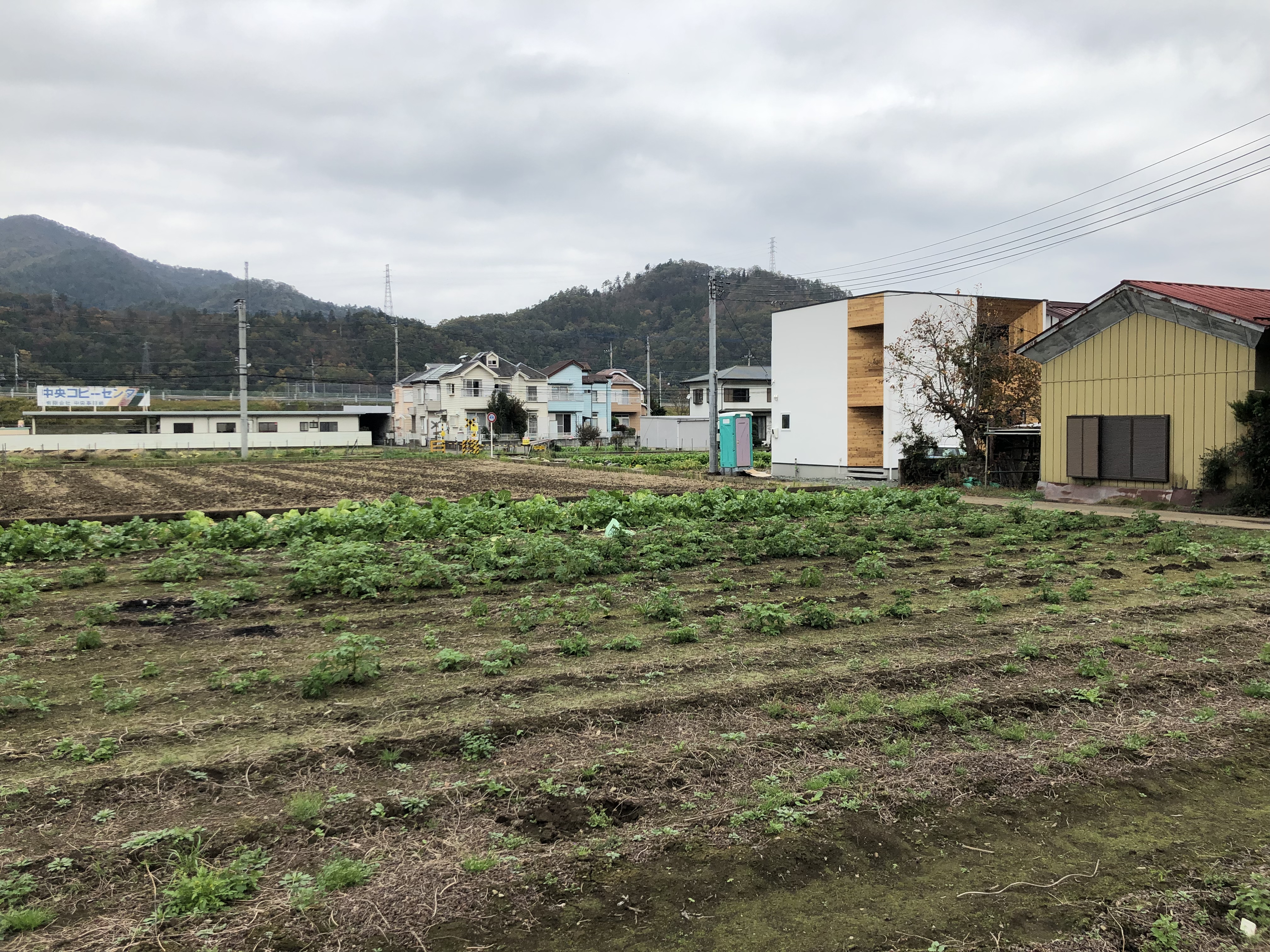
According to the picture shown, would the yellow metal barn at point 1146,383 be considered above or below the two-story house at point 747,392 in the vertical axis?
below

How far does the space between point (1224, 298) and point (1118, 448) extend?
3833mm

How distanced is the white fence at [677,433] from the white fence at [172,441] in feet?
68.8

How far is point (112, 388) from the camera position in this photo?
197 feet

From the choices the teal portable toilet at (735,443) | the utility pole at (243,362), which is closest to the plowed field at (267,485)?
the teal portable toilet at (735,443)

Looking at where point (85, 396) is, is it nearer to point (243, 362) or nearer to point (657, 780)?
point (243, 362)

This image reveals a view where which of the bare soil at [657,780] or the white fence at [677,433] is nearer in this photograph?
the bare soil at [657,780]

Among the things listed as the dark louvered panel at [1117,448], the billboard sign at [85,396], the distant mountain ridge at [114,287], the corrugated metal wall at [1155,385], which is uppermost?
the distant mountain ridge at [114,287]

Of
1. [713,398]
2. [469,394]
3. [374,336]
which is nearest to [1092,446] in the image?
[713,398]

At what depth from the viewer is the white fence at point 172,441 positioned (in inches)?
2009

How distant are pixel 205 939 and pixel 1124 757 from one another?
4.73m

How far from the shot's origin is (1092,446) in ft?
66.0

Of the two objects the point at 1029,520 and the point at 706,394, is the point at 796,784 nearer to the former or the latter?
the point at 1029,520

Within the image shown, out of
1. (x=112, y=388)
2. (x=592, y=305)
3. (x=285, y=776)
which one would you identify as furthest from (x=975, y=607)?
(x=592, y=305)

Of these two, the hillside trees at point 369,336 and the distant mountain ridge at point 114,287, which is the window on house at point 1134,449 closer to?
the hillside trees at point 369,336
